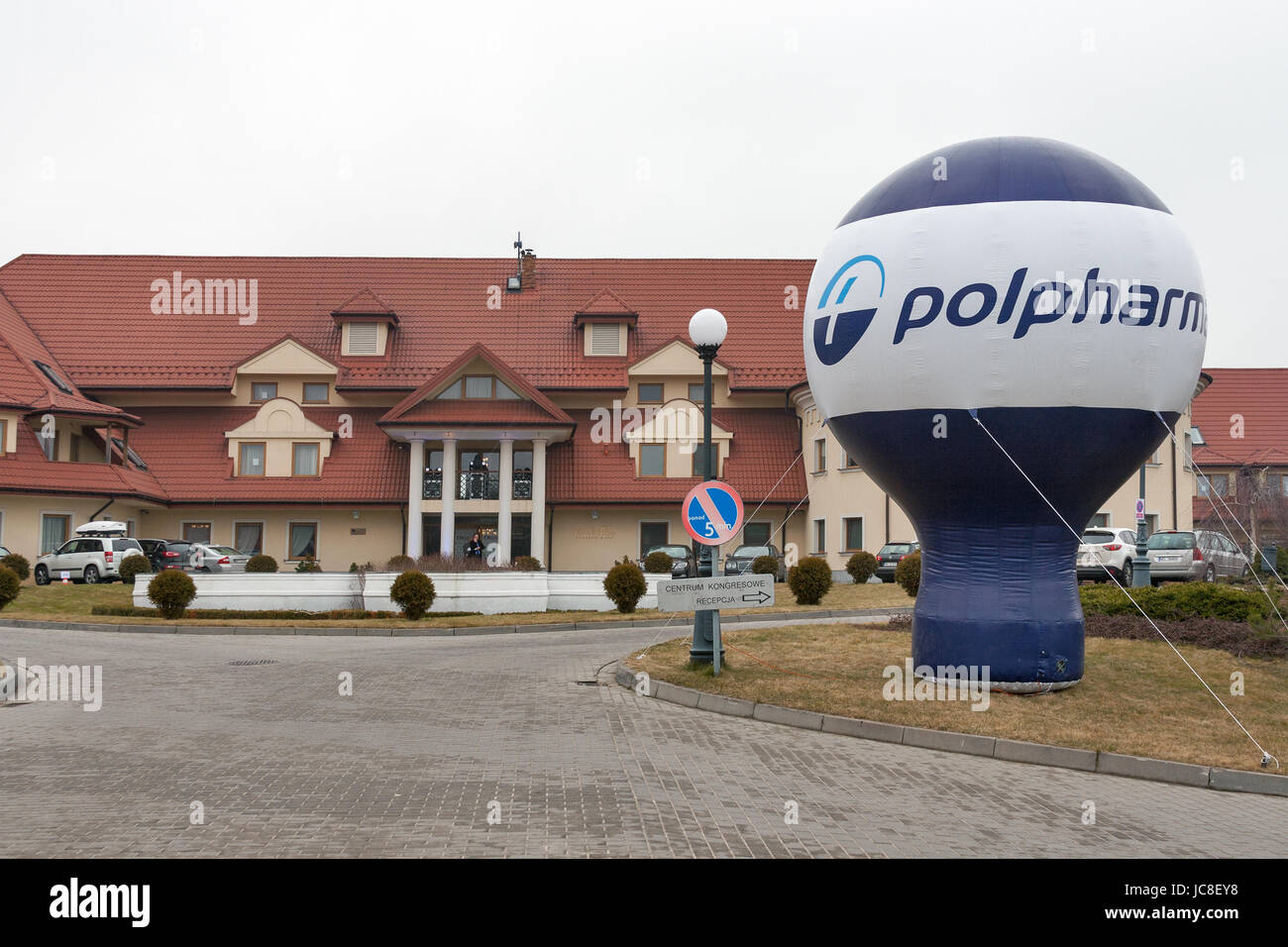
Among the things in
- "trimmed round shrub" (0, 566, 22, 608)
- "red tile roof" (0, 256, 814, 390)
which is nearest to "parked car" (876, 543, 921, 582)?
"red tile roof" (0, 256, 814, 390)

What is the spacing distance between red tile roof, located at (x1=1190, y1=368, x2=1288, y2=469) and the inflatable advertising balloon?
44.1 metres

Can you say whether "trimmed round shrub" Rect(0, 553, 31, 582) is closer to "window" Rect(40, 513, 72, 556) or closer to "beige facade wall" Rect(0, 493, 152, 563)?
"beige facade wall" Rect(0, 493, 152, 563)

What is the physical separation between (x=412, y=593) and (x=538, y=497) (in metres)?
14.0

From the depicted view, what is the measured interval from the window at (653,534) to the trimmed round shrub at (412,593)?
16233 millimetres

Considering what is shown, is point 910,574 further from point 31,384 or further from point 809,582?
point 31,384

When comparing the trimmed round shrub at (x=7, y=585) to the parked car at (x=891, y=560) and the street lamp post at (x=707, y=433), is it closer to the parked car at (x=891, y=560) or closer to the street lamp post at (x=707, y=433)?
the street lamp post at (x=707, y=433)

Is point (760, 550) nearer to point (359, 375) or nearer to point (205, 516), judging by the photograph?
point (359, 375)

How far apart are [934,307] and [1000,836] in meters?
6.89

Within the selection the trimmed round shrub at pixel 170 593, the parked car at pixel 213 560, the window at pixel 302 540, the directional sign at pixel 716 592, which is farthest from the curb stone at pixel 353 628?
the window at pixel 302 540

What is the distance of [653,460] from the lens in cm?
4188

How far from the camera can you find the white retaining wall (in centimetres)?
2809

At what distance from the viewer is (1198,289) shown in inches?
532

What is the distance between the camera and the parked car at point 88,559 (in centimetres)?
3356
